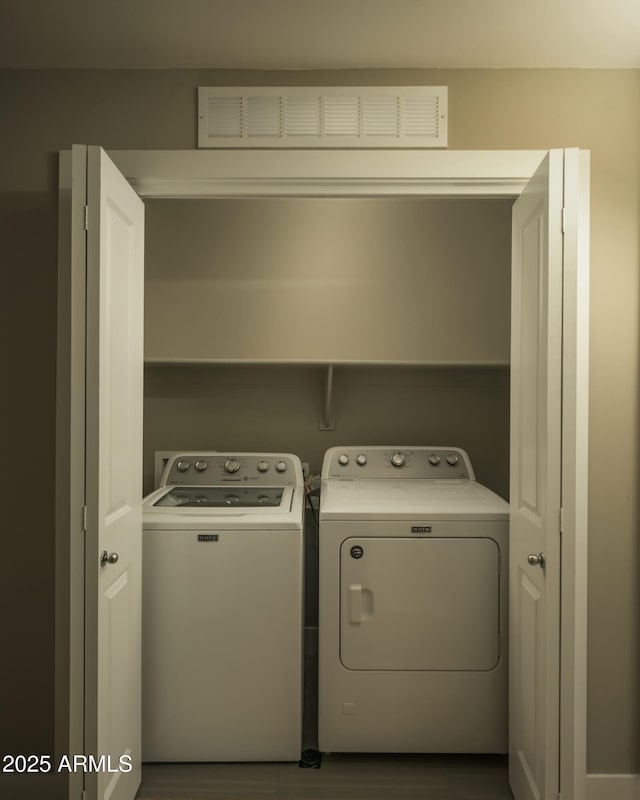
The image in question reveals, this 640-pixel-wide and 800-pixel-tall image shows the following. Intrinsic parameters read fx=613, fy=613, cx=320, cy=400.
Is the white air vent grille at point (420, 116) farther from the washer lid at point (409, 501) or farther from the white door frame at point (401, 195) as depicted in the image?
the washer lid at point (409, 501)

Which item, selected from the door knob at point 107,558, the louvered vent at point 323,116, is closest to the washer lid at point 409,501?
the door knob at point 107,558

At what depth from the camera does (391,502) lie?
2.39m

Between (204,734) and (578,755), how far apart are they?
49.8 inches

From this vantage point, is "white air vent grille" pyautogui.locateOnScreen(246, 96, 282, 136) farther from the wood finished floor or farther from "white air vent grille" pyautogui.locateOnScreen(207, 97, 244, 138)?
the wood finished floor

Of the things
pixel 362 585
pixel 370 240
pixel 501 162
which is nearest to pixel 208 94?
pixel 501 162

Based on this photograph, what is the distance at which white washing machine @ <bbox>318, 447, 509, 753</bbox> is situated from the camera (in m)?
2.22

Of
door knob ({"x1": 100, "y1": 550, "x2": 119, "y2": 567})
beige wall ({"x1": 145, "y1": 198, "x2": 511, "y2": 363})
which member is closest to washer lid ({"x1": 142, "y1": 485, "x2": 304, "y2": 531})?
door knob ({"x1": 100, "y1": 550, "x2": 119, "y2": 567})

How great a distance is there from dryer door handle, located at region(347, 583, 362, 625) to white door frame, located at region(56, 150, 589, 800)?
78 cm

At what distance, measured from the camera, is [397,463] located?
3.04 meters

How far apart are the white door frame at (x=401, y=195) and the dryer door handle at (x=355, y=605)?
781 millimetres

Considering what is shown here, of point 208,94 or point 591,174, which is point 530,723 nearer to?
point 591,174

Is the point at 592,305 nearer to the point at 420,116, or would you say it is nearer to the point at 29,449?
the point at 420,116

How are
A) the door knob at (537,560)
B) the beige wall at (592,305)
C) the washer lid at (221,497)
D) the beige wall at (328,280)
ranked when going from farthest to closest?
the beige wall at (328,280) → the washer lid at (221,497) → the beige wall at (592,305) → the door knob at (537,560)

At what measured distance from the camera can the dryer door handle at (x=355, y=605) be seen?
7.30 feet
